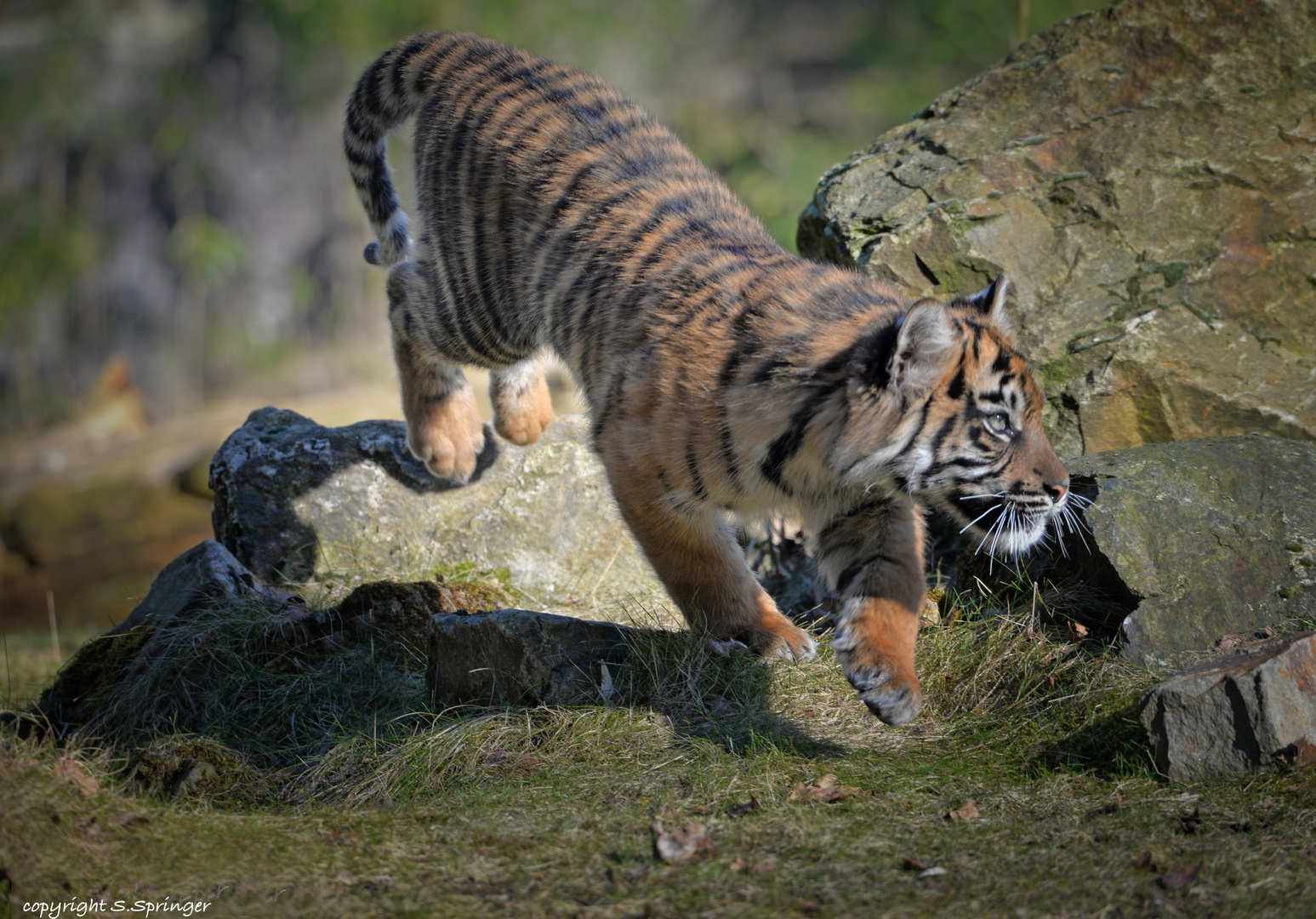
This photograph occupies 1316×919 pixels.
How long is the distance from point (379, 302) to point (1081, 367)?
1041 cm

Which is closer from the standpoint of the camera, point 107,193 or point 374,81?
point 374,81

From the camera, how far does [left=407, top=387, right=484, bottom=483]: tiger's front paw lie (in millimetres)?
4352

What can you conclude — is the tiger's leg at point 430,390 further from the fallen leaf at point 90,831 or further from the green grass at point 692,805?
the fallen leaf at point 90,831

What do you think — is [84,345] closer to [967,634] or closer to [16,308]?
[16,308]

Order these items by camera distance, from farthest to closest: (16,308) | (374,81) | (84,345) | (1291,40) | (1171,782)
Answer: (84,345) < (16,308) < (374,81) < (1291,40) < (1171,782)

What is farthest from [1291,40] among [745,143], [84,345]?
[84,345]

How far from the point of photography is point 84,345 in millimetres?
12398

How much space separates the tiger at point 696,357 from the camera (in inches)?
106

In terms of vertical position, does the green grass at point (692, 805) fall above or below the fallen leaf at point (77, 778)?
below

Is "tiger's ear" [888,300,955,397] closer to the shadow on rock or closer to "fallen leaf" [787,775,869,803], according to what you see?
"fallen leaf" [787,775,869,803]

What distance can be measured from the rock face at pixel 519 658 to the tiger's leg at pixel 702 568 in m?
0.27

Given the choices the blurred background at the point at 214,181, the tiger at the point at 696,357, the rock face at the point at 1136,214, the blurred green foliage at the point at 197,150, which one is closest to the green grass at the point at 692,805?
the tiger at the point at 696,357

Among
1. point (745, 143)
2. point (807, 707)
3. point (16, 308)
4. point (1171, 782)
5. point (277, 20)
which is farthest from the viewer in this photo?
point (745, 143)

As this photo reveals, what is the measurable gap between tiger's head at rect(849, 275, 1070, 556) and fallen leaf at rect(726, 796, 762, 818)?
34.3 inches
